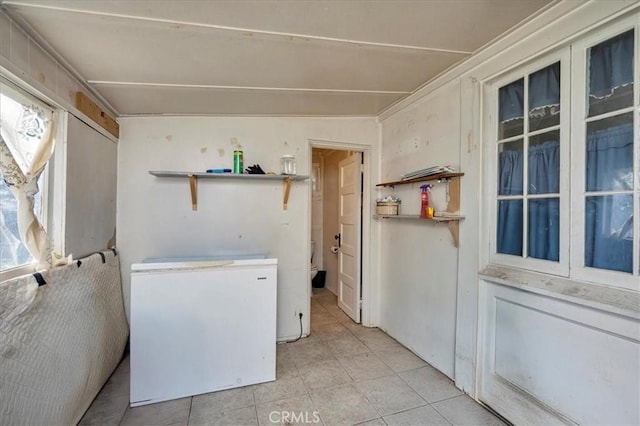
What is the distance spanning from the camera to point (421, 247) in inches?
96.0

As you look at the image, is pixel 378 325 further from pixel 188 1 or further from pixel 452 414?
pixel 188 1

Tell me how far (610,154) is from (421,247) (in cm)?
136

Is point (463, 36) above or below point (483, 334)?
above

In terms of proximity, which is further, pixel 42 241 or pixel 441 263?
pixel 441 263

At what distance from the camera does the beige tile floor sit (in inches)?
67.8

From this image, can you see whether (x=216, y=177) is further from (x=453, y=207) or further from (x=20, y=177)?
(x=453, y=207)

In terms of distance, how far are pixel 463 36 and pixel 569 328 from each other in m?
1.68

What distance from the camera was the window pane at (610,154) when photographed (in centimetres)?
124

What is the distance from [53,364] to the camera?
1.46m

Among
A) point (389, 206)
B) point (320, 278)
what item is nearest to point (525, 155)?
point (389, 206)

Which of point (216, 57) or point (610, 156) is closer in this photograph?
point (610, 156)

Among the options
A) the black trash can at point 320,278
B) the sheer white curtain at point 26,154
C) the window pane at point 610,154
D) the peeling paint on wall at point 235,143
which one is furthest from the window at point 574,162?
the black trash can at point 320,278

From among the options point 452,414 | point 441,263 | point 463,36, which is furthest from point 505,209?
point 452,414

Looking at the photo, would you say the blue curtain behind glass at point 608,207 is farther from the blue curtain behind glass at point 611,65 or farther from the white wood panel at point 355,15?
the white wood panel at point 355,15
